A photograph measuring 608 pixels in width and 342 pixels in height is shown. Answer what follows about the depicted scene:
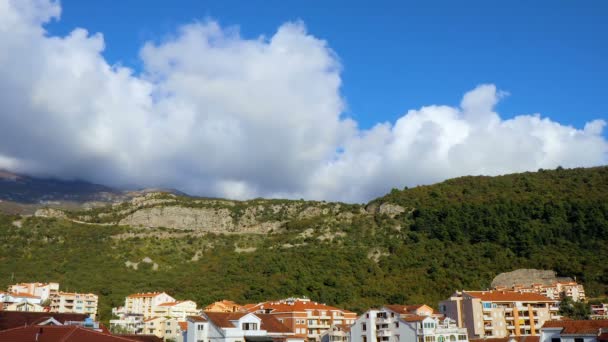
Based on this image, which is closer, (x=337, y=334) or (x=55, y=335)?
(x=55, y=335)

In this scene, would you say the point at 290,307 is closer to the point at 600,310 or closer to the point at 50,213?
the point at 600,310

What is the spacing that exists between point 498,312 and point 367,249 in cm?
3973

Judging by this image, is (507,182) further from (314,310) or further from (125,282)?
(125,282)

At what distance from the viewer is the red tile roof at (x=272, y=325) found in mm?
59106

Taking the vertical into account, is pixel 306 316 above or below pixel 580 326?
above

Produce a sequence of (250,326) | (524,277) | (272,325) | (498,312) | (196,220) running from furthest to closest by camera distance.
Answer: (196,220) → (524,277) → (498,312) → (272,325) → (250,326)

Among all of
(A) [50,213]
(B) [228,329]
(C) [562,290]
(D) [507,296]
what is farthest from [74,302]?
(C) [562,290]

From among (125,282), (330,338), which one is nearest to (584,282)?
(330,338)

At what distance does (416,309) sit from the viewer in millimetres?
67312

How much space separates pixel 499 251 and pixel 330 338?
44.7m

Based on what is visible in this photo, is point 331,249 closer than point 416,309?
No

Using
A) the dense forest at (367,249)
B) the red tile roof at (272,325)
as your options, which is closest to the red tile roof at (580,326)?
the red tile roof at (272,325)

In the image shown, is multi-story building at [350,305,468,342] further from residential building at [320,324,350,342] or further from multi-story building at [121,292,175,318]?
multi-story building at [121,292,175,318]

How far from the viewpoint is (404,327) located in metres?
63.0
